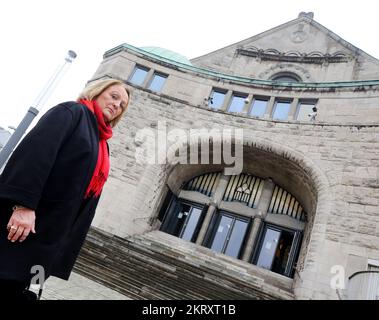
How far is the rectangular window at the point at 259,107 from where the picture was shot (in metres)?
11.7

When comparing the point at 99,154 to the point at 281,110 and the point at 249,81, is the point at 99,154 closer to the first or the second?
the point at 281,110

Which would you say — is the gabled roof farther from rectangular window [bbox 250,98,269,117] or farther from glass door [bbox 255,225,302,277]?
glass door [bbox 255,225,302,277]

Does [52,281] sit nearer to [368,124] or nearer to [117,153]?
[117,153]

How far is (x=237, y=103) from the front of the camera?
12.3 meters

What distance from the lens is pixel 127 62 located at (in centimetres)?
1338

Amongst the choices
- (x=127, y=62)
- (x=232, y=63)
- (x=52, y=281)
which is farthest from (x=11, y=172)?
(x=232, y=63)

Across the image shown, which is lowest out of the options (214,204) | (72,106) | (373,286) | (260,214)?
(72,106)

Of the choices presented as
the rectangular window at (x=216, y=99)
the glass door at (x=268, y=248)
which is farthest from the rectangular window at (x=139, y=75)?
the glass door at (x=268, y=248)

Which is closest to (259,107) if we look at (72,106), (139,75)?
(139,75)

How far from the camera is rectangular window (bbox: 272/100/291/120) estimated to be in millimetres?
11295

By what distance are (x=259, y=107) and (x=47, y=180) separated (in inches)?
452

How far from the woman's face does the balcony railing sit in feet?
21.1

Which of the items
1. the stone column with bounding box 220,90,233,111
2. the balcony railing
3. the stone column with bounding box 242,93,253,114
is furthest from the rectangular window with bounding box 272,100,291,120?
the balcony railing

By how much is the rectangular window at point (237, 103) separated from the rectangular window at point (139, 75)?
4.66 metres
